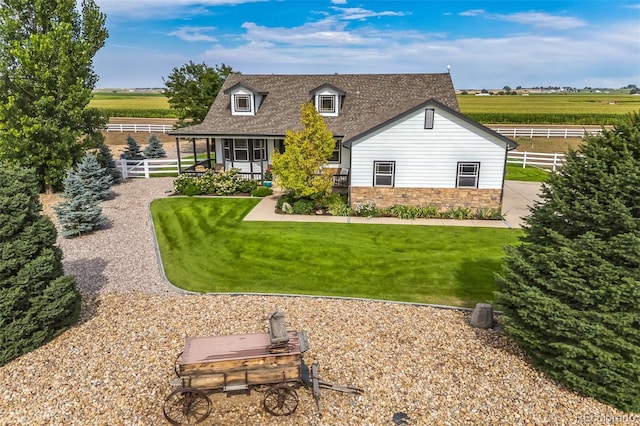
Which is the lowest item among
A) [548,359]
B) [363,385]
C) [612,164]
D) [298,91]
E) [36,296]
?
[363,385]

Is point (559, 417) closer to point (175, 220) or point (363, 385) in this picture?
point (363, 385)

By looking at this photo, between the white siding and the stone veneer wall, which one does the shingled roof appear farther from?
the stone veneer wall

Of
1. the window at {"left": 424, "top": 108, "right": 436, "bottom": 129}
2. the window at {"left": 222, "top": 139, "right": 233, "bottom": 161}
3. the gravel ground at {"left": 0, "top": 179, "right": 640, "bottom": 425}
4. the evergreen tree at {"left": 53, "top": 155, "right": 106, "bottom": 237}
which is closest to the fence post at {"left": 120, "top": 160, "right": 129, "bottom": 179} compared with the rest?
the window at {"left": 222, "top": 139, "right": 233, "bottom": 161}

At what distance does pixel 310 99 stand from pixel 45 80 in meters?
15.1

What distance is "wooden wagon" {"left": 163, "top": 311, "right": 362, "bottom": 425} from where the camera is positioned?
688cm

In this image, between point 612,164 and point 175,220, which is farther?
point 175,220

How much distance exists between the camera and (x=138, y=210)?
2091cm

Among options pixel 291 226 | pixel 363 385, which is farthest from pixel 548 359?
pixel 291 226

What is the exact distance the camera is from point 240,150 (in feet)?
87.5

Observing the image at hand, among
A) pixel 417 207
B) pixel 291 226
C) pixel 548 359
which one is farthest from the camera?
pixel 417 207

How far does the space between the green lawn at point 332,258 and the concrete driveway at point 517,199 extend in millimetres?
2162

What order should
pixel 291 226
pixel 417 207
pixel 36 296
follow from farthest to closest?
pixel 417 207, pixel 291 226, pixel 36 296

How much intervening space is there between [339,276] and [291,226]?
562cm

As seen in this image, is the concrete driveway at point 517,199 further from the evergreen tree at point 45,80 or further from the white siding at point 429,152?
the evergreen tree at point 45,80
